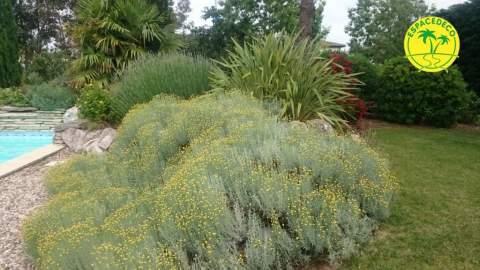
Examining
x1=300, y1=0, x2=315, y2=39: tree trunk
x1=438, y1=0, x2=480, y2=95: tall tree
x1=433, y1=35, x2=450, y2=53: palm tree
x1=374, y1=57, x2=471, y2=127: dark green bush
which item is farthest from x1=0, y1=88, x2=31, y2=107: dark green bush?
x1=438, y1=0, x2=480, y2=95: tall tree

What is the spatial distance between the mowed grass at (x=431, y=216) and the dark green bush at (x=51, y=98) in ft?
25.6

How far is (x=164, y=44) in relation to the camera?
10695 mm

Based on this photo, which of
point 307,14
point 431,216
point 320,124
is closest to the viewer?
point 431,216

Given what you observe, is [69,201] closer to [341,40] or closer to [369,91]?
[369,91]

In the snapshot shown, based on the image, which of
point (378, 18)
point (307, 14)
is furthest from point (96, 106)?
point (378, 18)

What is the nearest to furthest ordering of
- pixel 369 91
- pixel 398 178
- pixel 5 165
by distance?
pixel 398 178, pixel 5 165, pixel 369 91

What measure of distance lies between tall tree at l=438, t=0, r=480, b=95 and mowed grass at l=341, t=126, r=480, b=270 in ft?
13.7

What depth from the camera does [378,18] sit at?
26484mm

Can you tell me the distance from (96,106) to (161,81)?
1.33 metres

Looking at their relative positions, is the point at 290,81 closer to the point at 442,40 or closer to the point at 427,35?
the point at 427,35

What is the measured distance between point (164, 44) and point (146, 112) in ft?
19.8

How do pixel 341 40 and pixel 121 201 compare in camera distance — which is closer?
pixel 121 201

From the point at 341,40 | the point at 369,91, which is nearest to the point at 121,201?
the point at 369,91

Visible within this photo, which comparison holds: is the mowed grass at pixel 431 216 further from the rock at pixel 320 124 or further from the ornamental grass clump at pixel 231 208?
the rock at pixel 320 124
